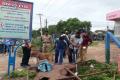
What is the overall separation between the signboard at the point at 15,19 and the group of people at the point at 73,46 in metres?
2.10

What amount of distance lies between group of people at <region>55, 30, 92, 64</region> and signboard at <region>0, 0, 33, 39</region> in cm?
210

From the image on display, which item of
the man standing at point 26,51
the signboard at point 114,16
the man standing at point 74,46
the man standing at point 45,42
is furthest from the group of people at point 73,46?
the signboard at point 114,16

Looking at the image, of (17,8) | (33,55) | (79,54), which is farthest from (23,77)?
(33,55)

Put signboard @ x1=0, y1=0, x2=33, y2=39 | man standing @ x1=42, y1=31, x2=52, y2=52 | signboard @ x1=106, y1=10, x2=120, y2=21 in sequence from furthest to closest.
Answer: signboard @ x1=106, y1=10, x2=120, y2=21 → man standing @ x1=42, y1=31, x2=52, y2=52 → signboard @ x1=0, y1=0, x2=33, y2=39

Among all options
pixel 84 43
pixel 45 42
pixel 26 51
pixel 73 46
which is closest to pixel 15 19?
pixel 26 51

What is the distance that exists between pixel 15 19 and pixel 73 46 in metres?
3.55

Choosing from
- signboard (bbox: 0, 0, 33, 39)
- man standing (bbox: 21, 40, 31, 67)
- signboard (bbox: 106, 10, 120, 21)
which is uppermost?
signboard (bbox: 106, 10, 120, 21)

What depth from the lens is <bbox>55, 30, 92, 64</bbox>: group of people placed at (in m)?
15.8

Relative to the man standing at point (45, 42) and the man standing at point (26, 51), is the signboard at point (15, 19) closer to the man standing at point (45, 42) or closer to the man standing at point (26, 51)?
the man standing at point (26, 51)

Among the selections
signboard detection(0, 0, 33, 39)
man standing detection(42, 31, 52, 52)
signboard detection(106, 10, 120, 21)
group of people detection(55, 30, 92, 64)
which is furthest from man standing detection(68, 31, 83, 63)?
signboard detection(106, 10, 120, 21)

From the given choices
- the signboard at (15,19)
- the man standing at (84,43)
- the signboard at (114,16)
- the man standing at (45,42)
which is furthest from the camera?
the signboard at (114,16)

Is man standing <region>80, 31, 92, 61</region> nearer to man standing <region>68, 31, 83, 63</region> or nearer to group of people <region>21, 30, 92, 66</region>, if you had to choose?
group of people <region>21, 30, 92, 66</region>

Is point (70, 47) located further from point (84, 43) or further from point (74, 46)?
point (84, 43)

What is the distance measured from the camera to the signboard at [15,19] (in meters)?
13.3
